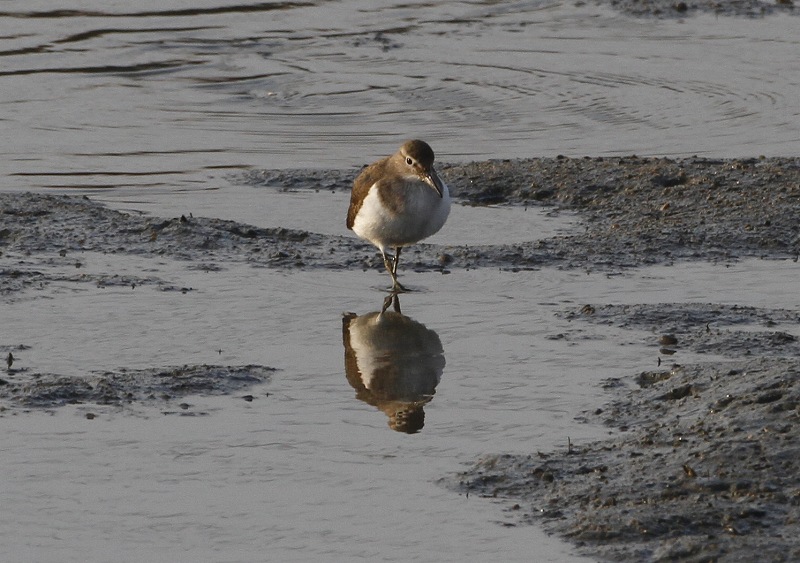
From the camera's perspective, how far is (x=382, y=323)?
8.09m

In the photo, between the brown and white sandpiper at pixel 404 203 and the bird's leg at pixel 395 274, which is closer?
the brown and white sandpiper at pixel 404 203

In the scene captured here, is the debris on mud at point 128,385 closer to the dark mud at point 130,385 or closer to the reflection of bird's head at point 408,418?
the dark mud at point 130,385

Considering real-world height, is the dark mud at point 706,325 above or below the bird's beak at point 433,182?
below

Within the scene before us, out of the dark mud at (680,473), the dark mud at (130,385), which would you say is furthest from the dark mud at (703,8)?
the dark mud at (130,385)

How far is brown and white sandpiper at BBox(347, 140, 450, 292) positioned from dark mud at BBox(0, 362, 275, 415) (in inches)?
68.6

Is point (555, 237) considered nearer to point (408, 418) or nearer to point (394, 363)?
point (394, 363)

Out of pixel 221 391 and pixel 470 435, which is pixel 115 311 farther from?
pixel 470 435

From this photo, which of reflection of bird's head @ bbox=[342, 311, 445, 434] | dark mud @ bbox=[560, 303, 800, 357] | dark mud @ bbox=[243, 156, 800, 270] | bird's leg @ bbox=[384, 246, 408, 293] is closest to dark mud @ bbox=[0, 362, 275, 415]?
reflection of bird's head @ bbox=[342, 311, 445, 434]

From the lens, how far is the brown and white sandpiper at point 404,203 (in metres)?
8.58

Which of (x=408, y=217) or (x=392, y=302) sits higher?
(x=408, y=217)

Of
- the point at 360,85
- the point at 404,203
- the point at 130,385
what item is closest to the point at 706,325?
the point at 404,203

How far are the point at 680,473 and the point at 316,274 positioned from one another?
3.77m

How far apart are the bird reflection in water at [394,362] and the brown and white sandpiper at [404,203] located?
0.41m

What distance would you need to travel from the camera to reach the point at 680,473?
5.64m
